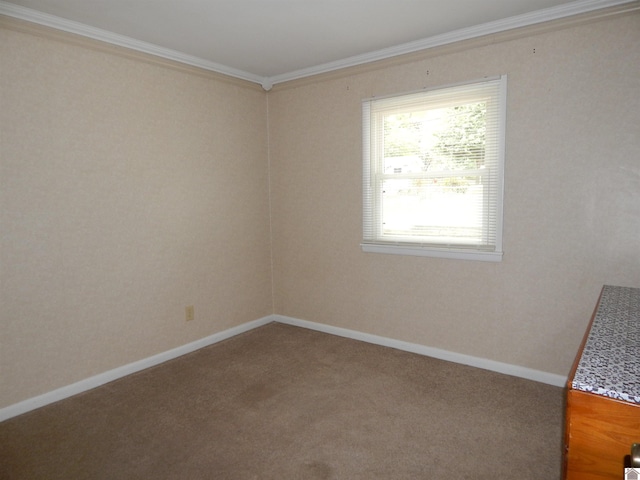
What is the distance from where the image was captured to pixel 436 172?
10.7 feet

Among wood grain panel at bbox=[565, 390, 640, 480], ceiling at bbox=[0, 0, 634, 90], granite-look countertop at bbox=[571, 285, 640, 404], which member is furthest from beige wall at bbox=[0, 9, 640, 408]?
wood grain panel at bbox=[565, 390, 640, 480]

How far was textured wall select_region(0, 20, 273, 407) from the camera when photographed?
256 centimetres

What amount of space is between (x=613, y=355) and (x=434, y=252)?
199 cm

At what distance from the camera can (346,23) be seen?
2.81 m

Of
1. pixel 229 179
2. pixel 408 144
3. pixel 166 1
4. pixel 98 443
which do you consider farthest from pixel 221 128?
pixel 98 443

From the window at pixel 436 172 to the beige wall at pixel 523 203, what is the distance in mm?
88

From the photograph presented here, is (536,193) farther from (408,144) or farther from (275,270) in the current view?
(275,270)

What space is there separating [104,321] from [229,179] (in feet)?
5.44

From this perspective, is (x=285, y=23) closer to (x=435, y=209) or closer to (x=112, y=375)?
(x=435, y=209)

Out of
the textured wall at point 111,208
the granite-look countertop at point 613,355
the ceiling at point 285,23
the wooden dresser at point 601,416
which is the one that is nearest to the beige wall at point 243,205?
the textured wall at point 111,208

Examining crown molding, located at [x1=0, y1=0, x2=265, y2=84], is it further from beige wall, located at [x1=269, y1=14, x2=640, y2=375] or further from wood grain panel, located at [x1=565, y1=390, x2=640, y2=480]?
wood grain panel, located at [x1=565, y1=390, x2=640, y2=480]

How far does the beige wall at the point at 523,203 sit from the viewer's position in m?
2.57

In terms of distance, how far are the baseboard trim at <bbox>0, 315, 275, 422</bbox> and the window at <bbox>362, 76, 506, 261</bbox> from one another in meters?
1.60

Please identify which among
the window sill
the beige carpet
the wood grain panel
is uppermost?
the window sill
